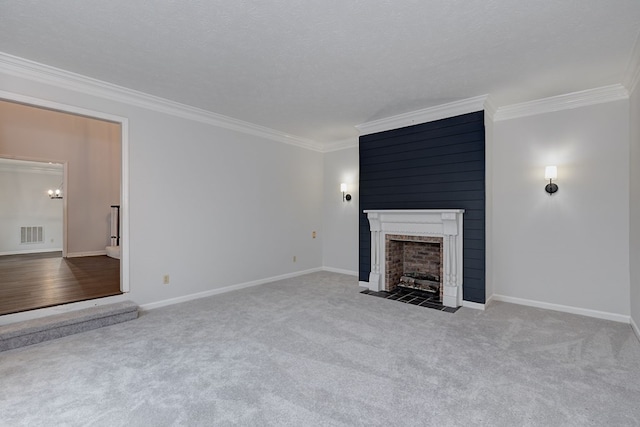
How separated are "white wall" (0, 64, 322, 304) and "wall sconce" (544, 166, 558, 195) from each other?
4.02 meters

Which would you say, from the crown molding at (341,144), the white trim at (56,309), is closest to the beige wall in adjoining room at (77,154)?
the white trim at (56,309)

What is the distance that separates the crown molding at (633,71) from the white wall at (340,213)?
3856 mm

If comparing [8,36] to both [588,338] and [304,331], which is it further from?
[588,338]

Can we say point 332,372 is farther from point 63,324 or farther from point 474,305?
point 63,324

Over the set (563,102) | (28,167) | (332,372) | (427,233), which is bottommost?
(332,372)

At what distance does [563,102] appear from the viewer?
3.98 meters

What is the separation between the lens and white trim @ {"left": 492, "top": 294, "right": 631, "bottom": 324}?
3.68 m

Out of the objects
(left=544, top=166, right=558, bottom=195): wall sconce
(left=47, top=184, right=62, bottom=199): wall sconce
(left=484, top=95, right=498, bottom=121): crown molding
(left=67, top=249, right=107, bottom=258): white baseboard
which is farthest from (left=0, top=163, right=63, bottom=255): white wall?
(left=544, top=166, right=558, bottom=195): wall sconce

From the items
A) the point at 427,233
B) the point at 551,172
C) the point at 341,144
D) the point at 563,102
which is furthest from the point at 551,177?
the point at 341,144

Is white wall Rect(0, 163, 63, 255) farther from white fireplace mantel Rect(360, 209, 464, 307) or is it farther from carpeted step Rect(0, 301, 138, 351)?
white fireplace mantel Rect(360, 209, 464, 307)

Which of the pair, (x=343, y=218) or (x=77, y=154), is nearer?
(x=343, y=218)

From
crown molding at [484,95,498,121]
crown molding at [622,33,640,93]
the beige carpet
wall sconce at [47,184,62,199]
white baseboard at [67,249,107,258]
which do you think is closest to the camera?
the beige carpet

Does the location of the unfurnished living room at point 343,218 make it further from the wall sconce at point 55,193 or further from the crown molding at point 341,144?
the wall sconce at point 55,193

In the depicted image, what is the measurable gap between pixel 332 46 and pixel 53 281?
519cm
